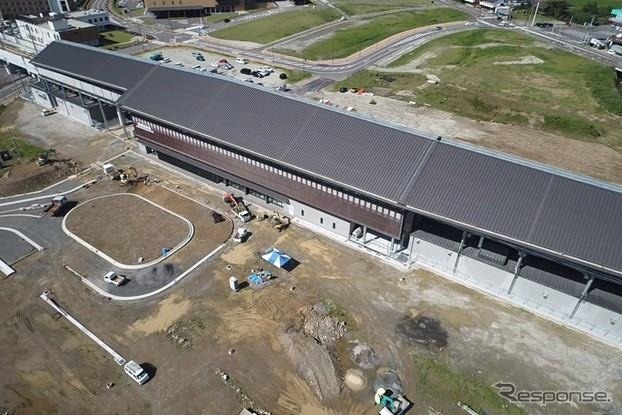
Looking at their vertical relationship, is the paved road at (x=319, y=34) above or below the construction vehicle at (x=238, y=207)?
above

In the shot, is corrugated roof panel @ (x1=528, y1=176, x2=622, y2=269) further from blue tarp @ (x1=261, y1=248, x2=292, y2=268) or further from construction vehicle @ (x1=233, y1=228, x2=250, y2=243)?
construction vehicle @ (x1=233, y1=228, x2=250, y2=243)

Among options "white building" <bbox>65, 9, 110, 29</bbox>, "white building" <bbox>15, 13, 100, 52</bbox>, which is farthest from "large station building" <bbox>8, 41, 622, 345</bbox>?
"white building" <bbox>65, 9, 110, 29</bbox>

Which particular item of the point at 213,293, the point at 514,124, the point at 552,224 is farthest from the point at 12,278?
→ the point at 514,124

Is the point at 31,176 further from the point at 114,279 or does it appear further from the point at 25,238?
the point at 114,279

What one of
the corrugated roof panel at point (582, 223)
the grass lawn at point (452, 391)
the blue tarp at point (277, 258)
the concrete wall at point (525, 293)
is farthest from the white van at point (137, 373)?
the corrugated roof panel at point (582, 223)

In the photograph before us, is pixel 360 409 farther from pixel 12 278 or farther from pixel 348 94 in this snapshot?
pixel 348 94

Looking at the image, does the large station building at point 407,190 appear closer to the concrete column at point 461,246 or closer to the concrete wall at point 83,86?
the concrete column at point 461,246

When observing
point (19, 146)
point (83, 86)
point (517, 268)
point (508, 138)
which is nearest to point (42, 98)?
point (83, 86)
